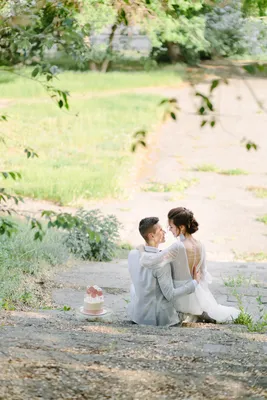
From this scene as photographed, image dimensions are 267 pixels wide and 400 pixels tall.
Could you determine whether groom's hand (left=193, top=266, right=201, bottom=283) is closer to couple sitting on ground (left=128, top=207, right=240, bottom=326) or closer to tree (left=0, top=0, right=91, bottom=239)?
couple sitting on ground (left=128, top=207, right=240, bottom=326)

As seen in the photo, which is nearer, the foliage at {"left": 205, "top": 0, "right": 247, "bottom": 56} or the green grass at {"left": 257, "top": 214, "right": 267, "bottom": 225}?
the green grass at {"left": 257, "top": 214, "right": 267, "bottom": 225}

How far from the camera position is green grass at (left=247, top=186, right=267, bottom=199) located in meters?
13.7

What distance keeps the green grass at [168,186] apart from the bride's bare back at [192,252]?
27.7ft

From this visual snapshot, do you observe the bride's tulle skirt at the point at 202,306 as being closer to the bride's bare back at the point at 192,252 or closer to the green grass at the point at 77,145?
the bride's bare back at the point at 192,252

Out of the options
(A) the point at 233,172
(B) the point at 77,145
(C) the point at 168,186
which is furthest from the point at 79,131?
(C) the point at 168,186

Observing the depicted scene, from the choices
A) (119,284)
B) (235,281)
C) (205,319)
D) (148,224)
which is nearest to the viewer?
(148,224)

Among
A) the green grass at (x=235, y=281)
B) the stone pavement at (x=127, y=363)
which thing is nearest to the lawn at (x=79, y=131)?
the green grass at (x=235, y=281)

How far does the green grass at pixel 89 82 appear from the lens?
22188 millimetres

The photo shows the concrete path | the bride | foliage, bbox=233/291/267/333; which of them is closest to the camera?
foliage, bbox=233/291/267/333

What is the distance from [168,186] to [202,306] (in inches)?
350

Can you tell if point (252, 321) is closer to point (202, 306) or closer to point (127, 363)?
point (202, 306)

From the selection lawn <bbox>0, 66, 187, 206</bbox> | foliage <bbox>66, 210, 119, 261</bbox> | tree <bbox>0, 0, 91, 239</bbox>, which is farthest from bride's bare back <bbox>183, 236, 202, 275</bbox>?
lawn <bbox>0, 66, 187, 206</bbox>

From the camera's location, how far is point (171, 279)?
4.98m

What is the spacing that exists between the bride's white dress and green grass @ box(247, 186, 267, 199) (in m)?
8.67
